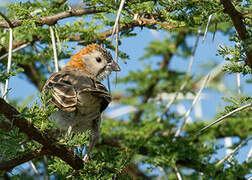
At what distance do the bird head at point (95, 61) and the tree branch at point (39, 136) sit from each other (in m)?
Result: 2.14

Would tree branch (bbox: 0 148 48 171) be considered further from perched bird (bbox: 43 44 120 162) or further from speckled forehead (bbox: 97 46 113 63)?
speckled forehead (bbox: 97 46 113 63)

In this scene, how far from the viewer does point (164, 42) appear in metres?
7.04

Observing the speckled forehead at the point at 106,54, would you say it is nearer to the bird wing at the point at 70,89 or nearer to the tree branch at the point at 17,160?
the bird wing at the point at 70,89

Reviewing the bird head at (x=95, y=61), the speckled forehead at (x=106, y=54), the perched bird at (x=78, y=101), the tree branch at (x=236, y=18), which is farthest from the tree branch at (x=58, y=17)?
the tree branch at (x=236, y=18)

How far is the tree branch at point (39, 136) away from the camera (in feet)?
8.52

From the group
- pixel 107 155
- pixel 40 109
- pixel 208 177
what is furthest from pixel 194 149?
pixel 40 109

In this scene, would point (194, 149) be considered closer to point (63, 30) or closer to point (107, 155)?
point (107, 155)

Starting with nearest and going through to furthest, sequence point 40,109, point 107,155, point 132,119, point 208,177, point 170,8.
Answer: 1. point 40,109
2. point 170,8
3. point 208,177
4. point 107,155
5. point 132,119

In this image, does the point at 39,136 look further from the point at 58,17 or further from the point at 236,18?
the point at 58,17

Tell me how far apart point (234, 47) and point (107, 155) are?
6.99 feet

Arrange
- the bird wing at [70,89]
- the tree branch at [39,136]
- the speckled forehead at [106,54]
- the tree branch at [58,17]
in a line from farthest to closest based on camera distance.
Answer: the speckled forehead at [106,54] < the tree branch at [58,17] < the bird wing at [70,89] < the tree branch at [39,136]

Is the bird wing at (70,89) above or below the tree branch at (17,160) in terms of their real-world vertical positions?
above

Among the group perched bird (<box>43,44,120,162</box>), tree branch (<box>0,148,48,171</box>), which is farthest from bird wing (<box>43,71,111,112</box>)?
tree branch (<box>0,148,48,171</box>)

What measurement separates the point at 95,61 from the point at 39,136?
2.83 m
